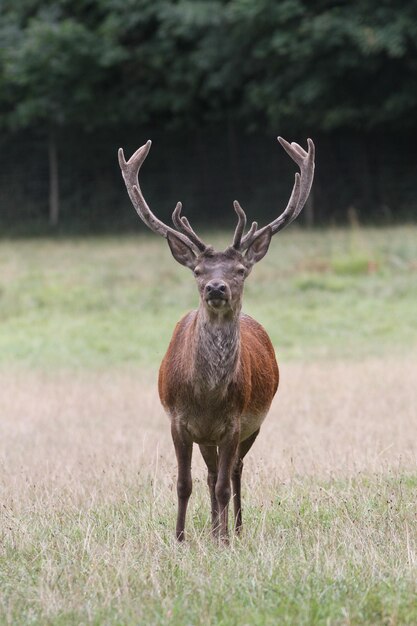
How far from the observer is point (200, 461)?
9.09 m

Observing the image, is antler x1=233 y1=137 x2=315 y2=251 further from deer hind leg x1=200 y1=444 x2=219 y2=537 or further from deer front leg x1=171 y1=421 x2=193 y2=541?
deer hind leg x1=200 y1=444 x2=219 y2=537

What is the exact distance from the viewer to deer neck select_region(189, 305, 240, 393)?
6211 mm

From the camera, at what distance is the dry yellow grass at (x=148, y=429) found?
7922mm

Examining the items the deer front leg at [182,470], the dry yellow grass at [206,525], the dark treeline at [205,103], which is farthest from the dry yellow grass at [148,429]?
the dark treeline at [205,103]

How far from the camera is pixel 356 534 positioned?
6086 mm

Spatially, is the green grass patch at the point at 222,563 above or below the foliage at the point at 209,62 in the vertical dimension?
below

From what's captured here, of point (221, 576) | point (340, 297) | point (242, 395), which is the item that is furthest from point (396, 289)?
point (221, 576)

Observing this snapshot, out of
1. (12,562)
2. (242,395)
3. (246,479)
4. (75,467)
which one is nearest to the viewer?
(12,562)

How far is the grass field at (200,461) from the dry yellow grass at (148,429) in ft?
0.11

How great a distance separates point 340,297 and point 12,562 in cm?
1331

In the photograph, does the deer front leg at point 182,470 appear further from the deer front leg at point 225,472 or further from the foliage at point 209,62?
the foliage at point 209,62

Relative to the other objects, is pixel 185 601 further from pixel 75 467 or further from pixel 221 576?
pixel 75 467

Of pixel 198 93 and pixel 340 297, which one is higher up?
pixel 198 93

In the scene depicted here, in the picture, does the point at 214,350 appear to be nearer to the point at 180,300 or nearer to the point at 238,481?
the point at 238,481
